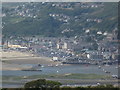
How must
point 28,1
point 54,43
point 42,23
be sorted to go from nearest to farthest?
1. point 54,43
2. point 42,23
3. point 28,1

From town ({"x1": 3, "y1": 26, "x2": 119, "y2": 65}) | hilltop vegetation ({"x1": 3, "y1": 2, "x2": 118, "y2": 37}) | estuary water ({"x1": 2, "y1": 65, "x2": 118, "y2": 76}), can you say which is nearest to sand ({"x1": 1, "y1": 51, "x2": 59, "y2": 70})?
town ({"x1": 3, "y1": 26, "x2": 119, "y2": 65})

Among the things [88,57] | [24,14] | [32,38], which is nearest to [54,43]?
[32,38]

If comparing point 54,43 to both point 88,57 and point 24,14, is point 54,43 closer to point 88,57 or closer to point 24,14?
point 88,57

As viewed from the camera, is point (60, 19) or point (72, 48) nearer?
point (72, 48)

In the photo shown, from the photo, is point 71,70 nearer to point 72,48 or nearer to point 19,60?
point 19,60

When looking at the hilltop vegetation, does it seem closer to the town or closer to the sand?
the town

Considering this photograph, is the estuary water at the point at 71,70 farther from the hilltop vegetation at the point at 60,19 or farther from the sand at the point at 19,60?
the hilltop vegetation at the point at 60,19

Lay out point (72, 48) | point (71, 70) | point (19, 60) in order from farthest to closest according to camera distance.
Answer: point (72, 48), point (19, 60), point (71, 70)

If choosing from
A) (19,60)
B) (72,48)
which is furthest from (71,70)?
(72,48)
